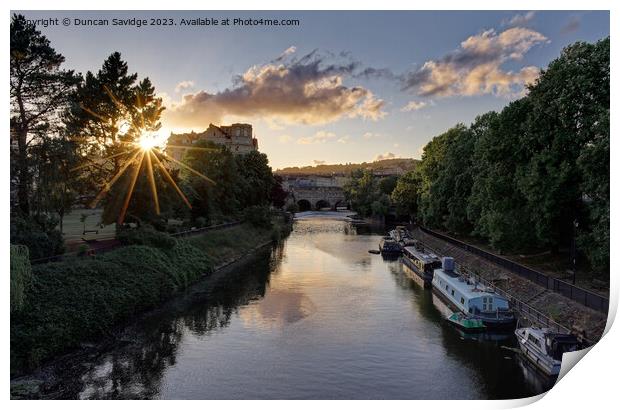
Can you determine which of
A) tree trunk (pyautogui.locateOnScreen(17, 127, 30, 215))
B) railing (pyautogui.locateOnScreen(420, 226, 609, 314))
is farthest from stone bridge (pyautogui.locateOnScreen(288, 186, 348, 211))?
tree trunk (pyautogui.locateOnScreen(17, 127, 30, 215))

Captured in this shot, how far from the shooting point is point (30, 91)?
102ft

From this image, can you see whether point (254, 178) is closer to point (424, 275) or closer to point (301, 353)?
point (424, 275)

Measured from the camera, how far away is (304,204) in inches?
6914

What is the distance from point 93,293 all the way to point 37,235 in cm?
453

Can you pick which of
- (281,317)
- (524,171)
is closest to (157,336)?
(281,317)

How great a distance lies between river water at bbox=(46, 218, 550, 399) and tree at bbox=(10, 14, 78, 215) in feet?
37.5

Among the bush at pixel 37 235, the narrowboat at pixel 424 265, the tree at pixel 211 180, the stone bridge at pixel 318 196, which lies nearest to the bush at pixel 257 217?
the tree at pixel 211 180

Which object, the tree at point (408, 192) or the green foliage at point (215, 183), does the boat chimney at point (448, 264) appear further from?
the tree at point (408, 192)

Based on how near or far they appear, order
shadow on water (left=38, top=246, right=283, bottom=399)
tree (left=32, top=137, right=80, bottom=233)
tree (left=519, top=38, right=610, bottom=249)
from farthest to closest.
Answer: tree (left=32, top=137, right=80, bottom=233)
tree (left=519, top=38, right=610, bottom=249)
shadow on water (left=38, top=246, right=283, bottom=399)

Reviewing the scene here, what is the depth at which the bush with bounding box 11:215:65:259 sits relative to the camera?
2938 centimetres

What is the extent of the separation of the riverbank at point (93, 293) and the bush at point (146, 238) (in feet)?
0.36

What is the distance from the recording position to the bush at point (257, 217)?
78613mm

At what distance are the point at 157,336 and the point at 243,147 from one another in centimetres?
9309

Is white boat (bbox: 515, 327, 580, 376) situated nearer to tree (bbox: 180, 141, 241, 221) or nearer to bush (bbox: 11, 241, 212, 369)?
bush (bbox: 11, 241, 212, 369)
